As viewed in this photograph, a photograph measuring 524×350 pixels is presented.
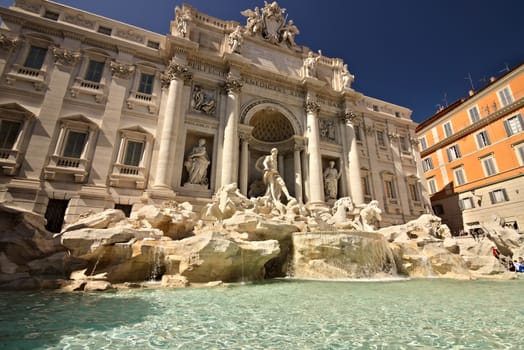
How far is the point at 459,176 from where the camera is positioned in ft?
71.1

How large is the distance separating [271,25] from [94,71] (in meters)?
12.8

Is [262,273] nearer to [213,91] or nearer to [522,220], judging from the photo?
[213,91]

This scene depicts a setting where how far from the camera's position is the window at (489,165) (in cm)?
1905

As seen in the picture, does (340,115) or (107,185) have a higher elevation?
(340,115)

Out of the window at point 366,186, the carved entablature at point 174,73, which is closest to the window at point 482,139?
the window at point 366,186

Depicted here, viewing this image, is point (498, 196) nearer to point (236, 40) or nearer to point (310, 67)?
point (310, 67)

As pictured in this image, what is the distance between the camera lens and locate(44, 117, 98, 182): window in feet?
35.8

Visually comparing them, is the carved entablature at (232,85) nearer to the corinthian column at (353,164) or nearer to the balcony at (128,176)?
the balcony at (128,176)

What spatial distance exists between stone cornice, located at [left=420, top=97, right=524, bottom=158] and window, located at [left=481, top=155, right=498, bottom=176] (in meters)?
2.74

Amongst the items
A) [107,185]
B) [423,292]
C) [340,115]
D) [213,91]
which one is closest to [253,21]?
[213,91]

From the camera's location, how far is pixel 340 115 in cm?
1867

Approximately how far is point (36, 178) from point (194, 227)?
738cm

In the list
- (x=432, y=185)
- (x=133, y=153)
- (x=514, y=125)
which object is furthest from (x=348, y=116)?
(x=133, y=153)

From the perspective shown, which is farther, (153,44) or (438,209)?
(438,209)
